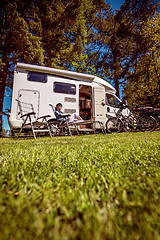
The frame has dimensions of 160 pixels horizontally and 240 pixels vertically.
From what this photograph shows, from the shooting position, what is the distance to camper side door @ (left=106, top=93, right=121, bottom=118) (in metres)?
7.86

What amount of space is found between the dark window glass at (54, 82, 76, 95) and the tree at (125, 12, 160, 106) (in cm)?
688

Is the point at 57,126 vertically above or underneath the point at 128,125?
underneath

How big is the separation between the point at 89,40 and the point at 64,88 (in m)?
8.85

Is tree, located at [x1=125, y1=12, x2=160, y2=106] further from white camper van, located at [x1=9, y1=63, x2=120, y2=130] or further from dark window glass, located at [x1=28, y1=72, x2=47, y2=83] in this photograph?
dark window glass, located at [x1=28, y1=72, x2=47, y2=83]

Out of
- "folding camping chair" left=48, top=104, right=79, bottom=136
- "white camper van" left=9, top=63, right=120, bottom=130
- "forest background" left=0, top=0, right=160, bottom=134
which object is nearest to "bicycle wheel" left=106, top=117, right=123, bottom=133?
"white camper van" left=9, top=63, right=120, bottom=130

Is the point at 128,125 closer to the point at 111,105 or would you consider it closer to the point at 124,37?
the point at 111,105

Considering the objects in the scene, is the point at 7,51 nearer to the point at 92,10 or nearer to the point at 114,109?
the point at 114,109

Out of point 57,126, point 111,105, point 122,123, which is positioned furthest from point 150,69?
point 57,126

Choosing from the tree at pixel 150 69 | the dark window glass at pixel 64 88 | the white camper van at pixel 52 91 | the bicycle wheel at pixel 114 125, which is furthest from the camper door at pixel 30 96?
the tree at pixel 150 69

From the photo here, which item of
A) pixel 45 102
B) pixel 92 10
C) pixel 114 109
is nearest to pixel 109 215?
pixel 45 102

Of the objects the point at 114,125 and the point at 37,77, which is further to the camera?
the point at 114,125

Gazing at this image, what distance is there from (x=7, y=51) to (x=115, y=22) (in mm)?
10794

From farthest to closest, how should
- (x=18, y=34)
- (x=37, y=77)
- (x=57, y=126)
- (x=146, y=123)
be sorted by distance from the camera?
(x=18, y=34), (x=146, y=123), (x=37, y=77), (x=57, y=126)

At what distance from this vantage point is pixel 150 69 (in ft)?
38.6
